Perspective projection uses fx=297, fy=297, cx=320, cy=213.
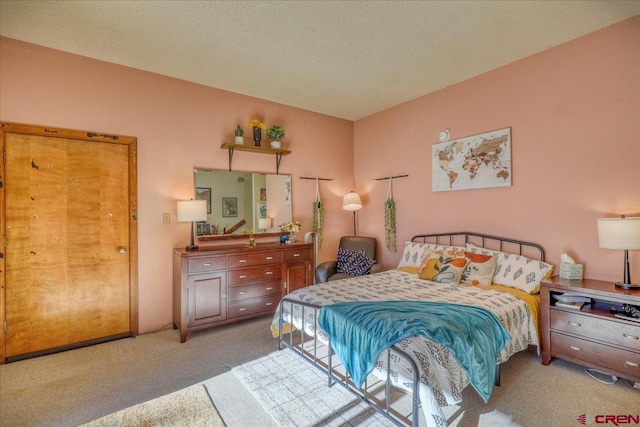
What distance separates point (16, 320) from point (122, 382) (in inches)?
52.6

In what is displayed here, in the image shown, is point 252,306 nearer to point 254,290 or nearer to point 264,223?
point 254,290

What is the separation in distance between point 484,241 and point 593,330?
4.28 ft

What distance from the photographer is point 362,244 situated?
453 cm

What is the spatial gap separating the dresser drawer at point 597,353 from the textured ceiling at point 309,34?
268 centimetres

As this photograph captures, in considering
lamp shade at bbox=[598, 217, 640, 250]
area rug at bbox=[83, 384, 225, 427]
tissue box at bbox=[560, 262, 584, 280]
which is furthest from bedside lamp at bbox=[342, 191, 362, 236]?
area rug at bbox=[83, 384, 225, 427]

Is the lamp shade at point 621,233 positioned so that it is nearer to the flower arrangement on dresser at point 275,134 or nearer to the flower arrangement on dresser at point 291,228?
the flower arrangement on dresser at point 291,228

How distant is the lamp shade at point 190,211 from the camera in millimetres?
3295

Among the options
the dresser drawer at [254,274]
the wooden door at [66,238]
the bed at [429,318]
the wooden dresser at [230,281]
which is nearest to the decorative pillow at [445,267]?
the bed at [429,318]

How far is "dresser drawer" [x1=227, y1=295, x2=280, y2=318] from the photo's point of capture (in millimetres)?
3416

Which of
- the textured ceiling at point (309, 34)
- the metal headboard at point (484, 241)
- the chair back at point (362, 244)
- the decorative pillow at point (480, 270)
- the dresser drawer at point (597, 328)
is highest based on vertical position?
the textured ceiling at point (309, 34)

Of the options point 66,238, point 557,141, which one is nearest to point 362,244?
point 557,141

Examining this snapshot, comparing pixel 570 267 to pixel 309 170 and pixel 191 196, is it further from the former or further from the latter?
pixel 191 196

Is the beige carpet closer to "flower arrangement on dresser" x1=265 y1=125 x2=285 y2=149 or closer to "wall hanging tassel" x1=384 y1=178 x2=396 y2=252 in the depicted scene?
"wall hanging tassel" x1=384 y1=178 x2=396 y2=252

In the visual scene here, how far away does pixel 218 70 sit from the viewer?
333 cm
